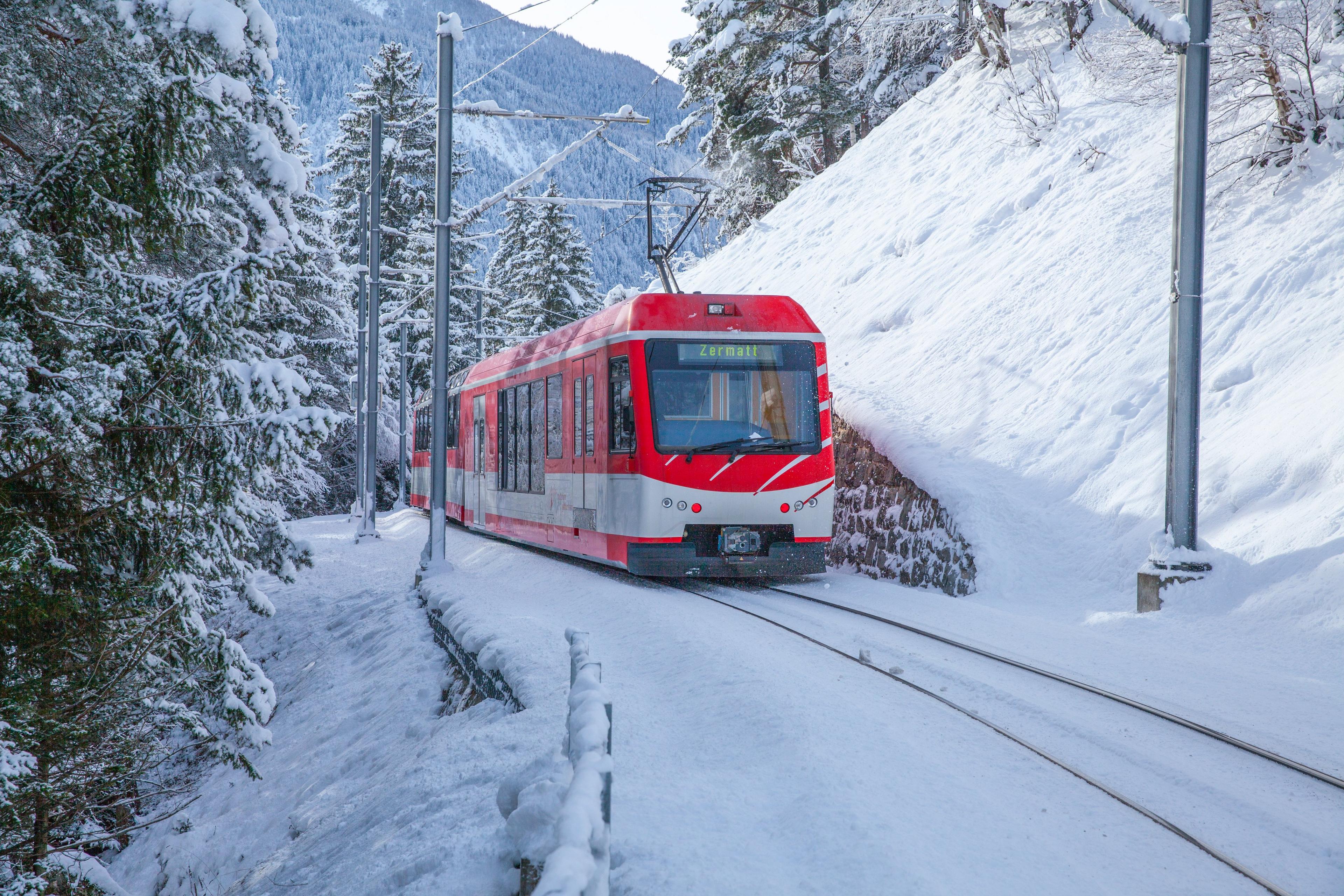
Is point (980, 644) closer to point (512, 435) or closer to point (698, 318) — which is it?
point (698, 318)

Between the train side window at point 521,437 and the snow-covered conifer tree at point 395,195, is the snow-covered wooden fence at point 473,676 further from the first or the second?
the snow-covered conifer tree at point 395,195

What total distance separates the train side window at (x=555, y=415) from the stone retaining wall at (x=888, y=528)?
4.07 m

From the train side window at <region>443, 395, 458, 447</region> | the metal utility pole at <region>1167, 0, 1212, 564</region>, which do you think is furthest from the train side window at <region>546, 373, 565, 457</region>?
the metal utility pole at <region>1167, 0, 1212, 564</region>

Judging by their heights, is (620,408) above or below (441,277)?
below

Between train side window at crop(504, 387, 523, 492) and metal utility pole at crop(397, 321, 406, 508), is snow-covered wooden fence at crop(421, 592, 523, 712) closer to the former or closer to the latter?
train side window at crop(504, 387, 523, 492)

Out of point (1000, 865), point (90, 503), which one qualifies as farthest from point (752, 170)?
point (1000, 865)

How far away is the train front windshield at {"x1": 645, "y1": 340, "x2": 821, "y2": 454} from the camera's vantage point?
11.7m

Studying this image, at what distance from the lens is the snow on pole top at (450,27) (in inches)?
503

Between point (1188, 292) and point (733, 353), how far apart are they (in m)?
4.58

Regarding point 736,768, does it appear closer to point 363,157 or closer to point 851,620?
point 851,620

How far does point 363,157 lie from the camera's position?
45531 millimetres

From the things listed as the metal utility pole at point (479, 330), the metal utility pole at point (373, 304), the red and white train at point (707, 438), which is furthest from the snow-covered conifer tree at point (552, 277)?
the red and white train at point (707, 438)

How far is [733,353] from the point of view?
11891 mm

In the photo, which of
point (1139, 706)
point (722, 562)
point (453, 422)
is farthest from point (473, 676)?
point (453, 422)
